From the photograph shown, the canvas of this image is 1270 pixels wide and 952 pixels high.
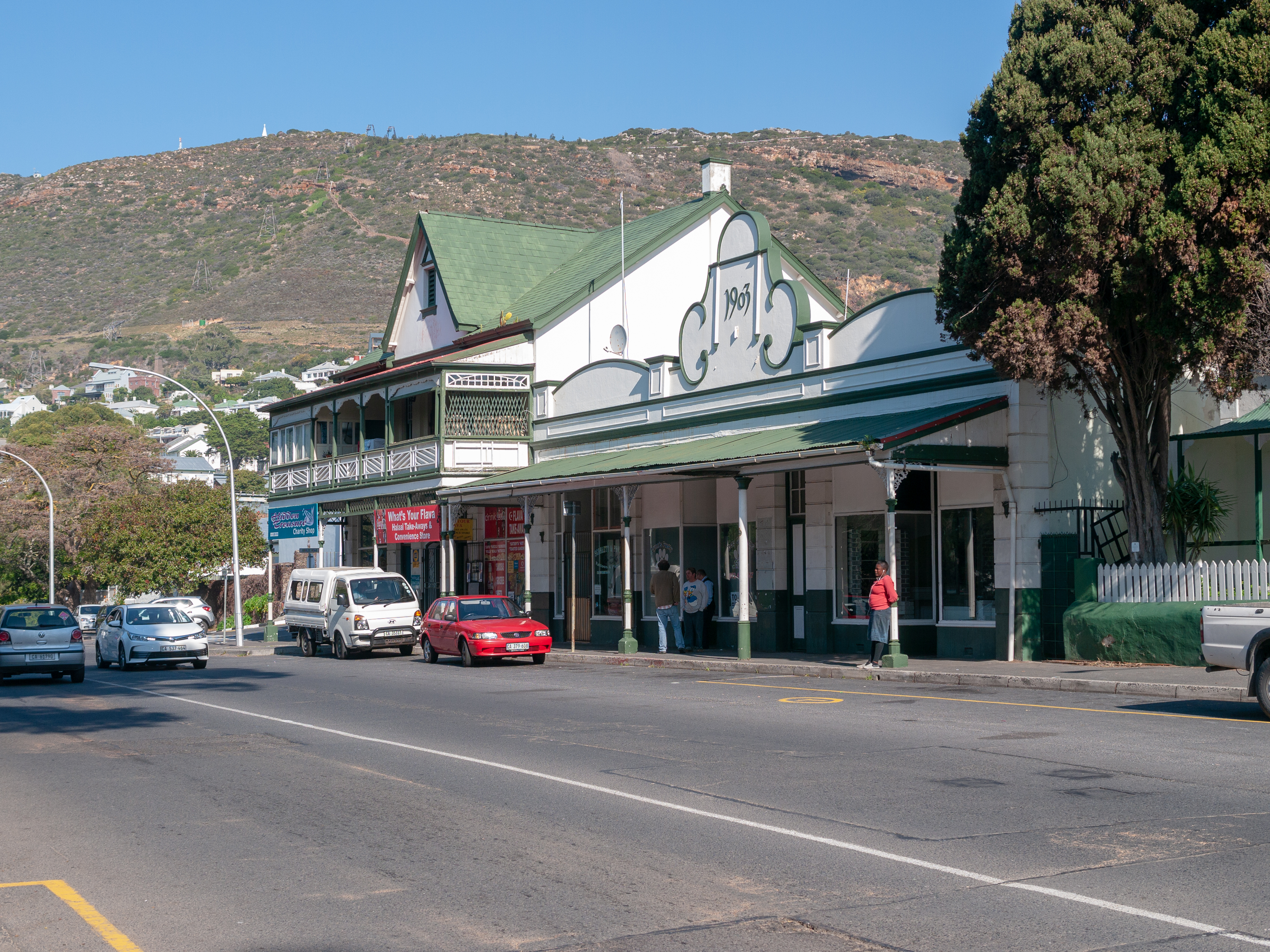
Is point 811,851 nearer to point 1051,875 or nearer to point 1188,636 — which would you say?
point 1051,875

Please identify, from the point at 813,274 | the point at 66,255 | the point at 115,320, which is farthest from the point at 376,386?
the point at 66,255

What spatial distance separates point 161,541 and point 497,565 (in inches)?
1038

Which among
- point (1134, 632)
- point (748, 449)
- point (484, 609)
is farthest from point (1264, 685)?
point (484, 609)

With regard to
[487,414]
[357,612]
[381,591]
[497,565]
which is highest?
[487,414]

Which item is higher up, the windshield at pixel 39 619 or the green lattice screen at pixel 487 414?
the green lattice screen at pixel 487 414

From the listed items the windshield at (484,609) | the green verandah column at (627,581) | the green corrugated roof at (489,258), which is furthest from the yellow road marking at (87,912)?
the green corrugated roof at (489,258)

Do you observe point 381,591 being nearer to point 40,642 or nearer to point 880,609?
point 40,642

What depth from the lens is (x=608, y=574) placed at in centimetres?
3153

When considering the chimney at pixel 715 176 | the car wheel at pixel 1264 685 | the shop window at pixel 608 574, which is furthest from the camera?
the chimney at pixel 715 176

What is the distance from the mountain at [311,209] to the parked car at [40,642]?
96.0m

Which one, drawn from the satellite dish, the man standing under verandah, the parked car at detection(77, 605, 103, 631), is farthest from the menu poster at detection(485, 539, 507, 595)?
the parked car at detection(77, 605, 103, 631)

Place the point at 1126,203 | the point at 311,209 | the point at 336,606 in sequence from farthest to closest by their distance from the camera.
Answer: the point at 311,209
the point at 336,606
the point at 1126,203

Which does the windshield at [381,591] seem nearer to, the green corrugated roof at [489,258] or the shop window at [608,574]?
the shop window at [608,574]

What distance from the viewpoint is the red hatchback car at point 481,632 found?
25.8 m
